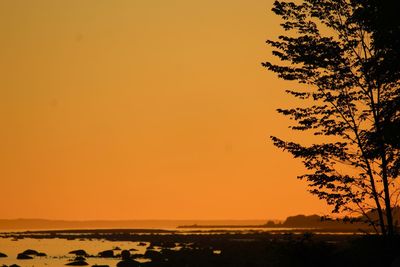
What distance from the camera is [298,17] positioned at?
109 ft

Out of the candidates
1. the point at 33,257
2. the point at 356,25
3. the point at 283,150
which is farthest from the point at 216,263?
the point at 33,257

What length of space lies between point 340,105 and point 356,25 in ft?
12.8

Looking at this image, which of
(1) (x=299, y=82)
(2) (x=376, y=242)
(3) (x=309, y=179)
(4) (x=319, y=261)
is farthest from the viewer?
(1) (x=299, y=82)

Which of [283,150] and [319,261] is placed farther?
[283,150]

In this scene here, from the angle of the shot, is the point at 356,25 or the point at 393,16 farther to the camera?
the point at 356,25

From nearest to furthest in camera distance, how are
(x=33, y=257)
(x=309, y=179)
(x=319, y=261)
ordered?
(x=319, y=261) < (x=309, y=179) < (x=33, y=257)

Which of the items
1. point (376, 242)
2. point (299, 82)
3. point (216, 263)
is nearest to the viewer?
point (376, 242)

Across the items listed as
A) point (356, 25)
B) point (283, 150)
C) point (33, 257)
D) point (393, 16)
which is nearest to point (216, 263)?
point (283, 150)

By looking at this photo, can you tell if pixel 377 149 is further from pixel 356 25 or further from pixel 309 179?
pixel 356 25

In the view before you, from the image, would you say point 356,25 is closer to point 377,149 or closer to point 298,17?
point 298,17

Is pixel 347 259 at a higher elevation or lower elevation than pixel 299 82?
lower

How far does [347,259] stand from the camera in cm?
2542

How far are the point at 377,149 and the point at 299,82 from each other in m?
5.99

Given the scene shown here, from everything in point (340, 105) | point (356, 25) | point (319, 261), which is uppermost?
point (356, 25)
